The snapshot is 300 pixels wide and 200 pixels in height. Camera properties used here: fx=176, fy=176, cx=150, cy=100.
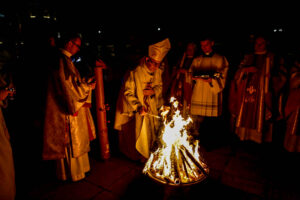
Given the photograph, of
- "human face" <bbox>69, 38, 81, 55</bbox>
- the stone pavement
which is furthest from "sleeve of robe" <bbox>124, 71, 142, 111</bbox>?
the stone pavement

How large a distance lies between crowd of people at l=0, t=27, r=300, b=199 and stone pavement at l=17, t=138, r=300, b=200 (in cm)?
28

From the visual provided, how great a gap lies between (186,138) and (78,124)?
6.68 ft

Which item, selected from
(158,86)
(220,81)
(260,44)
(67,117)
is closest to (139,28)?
(158,86)

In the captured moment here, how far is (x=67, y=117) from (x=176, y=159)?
208 centimetres

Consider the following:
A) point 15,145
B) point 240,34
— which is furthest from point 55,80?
point 240,34

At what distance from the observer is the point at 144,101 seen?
12.9 feet

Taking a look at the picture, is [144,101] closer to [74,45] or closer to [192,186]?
[74,45]

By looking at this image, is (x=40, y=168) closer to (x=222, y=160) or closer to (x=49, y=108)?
(x=49, y=108)

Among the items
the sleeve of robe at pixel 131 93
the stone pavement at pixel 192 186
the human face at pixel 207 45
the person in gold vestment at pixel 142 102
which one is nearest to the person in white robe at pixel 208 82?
the human face at pixel 207 45

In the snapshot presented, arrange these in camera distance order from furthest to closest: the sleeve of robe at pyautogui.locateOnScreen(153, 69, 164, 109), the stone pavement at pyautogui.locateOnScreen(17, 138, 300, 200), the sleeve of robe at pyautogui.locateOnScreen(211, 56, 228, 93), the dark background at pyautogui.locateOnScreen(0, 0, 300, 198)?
the dark background at pyautogui.locateOnScreen(0, 0, 300, 198) < the sleeve of robe at pyautogui.locateOnScreen(211, 56, 228, 93) < the sleeve of robe at pyautogui.locateOnScreen(153, 69, 164, 109) < the stone pavement at pyautogui.locateOnScreen(17, 138, 300, 200)

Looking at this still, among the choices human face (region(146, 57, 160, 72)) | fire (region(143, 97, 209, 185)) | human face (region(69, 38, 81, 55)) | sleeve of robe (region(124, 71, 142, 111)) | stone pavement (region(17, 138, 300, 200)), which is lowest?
stone pavement (region(17, 138, 300, 200))

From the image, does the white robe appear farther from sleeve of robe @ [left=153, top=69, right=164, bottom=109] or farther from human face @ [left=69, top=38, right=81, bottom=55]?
human face @ [left=69, top=38, right=81, bottom=55]

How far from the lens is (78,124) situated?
11.1ft

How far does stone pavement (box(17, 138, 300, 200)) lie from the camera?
9.91 ft
